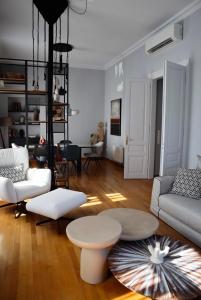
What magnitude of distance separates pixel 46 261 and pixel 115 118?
19.5 ft

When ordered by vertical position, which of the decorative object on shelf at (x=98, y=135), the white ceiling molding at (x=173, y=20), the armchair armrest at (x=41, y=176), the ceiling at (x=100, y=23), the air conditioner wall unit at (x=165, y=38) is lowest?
the armchair armrest at (x=41, y=176)

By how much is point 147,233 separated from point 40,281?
3.43ft

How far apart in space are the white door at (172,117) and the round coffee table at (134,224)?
1.54 m

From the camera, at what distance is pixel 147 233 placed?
238cm

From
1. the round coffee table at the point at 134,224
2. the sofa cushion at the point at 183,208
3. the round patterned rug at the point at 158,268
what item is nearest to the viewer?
the round patterned rug at the point at 158,268

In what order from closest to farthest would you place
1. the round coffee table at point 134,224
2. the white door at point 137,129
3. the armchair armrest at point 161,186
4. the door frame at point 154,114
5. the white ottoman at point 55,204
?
1. the round coffee table at point 134,224
2. the white ottoman at point 55,204
3. the armchair armrest at point 161,186
4. the door frame at point 154,114
5. the white door at point 137,129

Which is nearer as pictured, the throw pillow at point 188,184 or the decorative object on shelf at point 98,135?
the throw pillow at point 188,184

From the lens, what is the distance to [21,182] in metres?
3.91

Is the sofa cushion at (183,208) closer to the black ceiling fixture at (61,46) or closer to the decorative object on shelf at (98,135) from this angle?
the black ceiling fixture at (61,46)

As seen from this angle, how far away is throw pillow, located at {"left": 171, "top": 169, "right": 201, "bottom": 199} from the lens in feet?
10.5

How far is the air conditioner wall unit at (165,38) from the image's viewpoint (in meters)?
4.43

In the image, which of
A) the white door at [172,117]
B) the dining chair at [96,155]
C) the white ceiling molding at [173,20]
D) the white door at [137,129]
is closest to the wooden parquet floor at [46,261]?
the white door at [172,117]

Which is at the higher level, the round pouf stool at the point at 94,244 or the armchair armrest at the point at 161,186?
the armchair armrest at the point at 161,186

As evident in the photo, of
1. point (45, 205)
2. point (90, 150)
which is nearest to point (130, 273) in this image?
point (45, 205)
